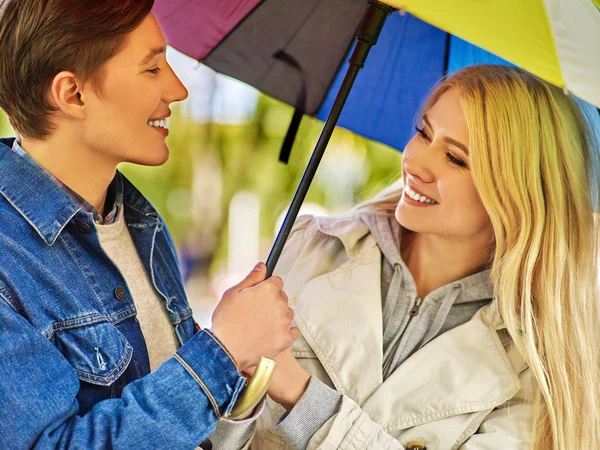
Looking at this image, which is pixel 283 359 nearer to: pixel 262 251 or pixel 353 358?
pixel 353 358

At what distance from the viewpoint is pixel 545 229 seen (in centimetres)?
288

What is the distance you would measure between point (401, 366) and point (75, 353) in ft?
3.86

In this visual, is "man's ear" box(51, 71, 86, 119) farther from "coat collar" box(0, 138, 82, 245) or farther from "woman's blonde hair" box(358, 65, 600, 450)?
"woman's blonde hair" box(358, 65, 600, 450)

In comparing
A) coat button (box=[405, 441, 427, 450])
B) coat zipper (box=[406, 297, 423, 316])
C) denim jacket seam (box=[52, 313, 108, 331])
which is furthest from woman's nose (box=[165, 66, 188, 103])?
coat button (box=[405, 441, 427, 450])

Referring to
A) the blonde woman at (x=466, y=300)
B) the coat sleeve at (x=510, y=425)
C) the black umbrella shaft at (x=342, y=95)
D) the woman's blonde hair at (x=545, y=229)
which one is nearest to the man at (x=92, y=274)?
the black umbrella shaft at (x=342, y=95)

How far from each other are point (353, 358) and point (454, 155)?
83cm

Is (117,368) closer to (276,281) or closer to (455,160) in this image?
(276,281)

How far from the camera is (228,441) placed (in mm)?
2549

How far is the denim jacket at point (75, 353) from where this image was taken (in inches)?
75.9

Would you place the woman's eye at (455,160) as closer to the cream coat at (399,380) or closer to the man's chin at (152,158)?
the cream coat at (399,380)

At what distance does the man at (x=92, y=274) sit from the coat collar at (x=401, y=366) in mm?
460

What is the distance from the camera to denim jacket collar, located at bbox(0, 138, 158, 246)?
2.15m

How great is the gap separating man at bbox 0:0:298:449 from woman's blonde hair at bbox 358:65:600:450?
905 millimetres

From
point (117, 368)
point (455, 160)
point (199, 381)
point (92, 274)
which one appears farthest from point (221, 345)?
point (455, 160)
